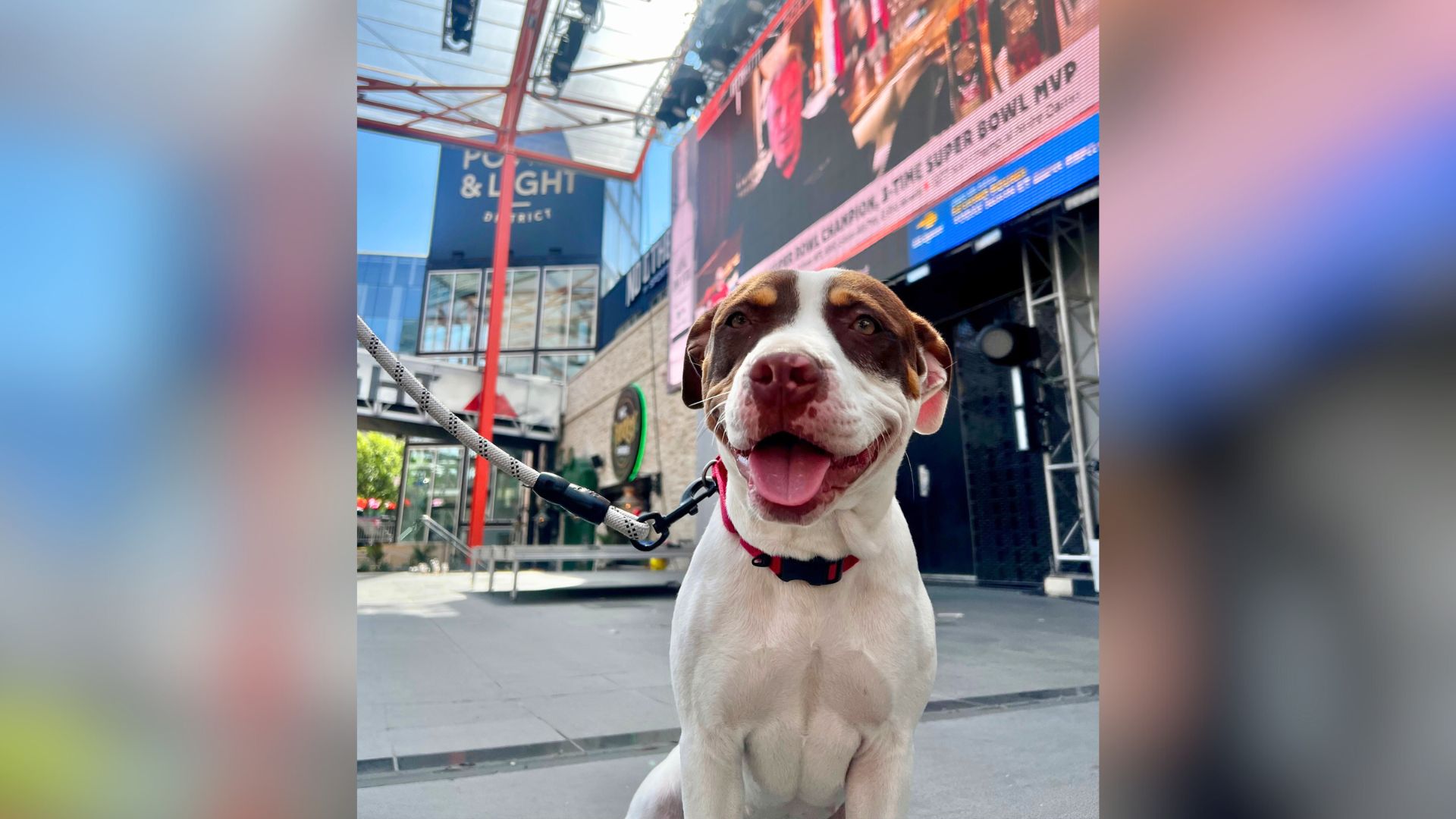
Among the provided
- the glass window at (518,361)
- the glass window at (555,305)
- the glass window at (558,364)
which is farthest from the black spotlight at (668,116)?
the glass window at (518,361)

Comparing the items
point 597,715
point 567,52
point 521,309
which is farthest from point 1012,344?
point 521,309

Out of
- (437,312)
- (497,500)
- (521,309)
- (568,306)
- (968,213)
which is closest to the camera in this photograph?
(968,213)

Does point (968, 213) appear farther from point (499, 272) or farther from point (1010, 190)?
point (499, 272)

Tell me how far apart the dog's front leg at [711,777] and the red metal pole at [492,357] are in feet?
56.6

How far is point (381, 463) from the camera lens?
25297 millimetres

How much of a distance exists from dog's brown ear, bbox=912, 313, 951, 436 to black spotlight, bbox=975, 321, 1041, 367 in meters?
7.22

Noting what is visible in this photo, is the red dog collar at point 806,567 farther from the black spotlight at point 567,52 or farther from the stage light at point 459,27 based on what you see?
the stage light at point 459,27

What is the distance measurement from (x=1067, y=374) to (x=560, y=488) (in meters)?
7.30

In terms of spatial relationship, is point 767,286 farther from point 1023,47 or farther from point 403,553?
point 403,553

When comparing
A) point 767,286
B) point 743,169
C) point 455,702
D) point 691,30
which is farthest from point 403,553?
point 767,286
